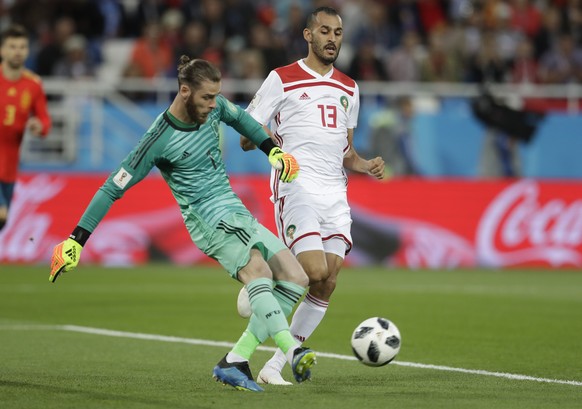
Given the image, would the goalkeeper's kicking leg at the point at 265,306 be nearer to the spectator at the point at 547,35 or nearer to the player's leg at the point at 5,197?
the player's leg at the point at 5,197

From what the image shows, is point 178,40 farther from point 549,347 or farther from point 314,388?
point 314,388

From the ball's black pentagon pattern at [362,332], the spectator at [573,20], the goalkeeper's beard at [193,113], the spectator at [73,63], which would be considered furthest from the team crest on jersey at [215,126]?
the spectator at [573,20]

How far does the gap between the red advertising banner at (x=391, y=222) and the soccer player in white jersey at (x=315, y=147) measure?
441 inches

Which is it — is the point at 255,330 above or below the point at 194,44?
below

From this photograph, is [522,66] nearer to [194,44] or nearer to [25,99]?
[194,44]

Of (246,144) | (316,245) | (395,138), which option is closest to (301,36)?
(395,138)

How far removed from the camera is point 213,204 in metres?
8.06

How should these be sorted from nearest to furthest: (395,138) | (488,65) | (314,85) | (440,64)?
(314,85) < (395,138) < (488,65) < (440,64)

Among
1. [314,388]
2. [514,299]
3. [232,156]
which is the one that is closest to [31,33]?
[232,156]

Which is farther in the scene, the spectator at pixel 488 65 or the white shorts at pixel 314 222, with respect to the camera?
the spectator at pixel 488 65

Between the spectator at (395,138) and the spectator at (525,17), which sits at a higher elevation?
the spectator at (525,17)

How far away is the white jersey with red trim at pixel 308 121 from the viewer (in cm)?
889

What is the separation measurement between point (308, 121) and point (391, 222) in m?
11.8

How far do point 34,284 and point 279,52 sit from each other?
693 cm
